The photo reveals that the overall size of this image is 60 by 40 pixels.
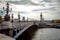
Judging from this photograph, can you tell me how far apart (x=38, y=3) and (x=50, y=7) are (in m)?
1.38

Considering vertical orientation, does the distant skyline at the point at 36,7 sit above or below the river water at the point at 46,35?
above

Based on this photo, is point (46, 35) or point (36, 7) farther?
point (46, 35)

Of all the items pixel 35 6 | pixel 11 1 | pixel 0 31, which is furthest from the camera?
pixel 35 6

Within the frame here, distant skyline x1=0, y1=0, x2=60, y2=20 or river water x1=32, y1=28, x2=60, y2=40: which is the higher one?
distant skyline x1=0, y1=0, x2=60, y2=20

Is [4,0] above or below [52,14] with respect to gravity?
above

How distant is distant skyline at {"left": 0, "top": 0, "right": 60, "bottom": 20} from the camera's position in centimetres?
1246

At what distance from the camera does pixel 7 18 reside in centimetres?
1012

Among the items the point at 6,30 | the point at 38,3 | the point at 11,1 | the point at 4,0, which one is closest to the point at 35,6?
→ the point at 38,3

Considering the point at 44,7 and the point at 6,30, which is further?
the point at 44,7

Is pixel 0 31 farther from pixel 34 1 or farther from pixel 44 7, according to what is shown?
pixel 44 7

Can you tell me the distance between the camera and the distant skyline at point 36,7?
12.5 m

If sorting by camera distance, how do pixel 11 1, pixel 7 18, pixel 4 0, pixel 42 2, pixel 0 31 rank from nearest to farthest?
pixel 0 31
pixel 7 18
pixel 4 0
pixel 11 1
pixel 42 2

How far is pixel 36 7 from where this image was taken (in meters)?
13.6

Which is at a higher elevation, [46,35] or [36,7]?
[36,7]
